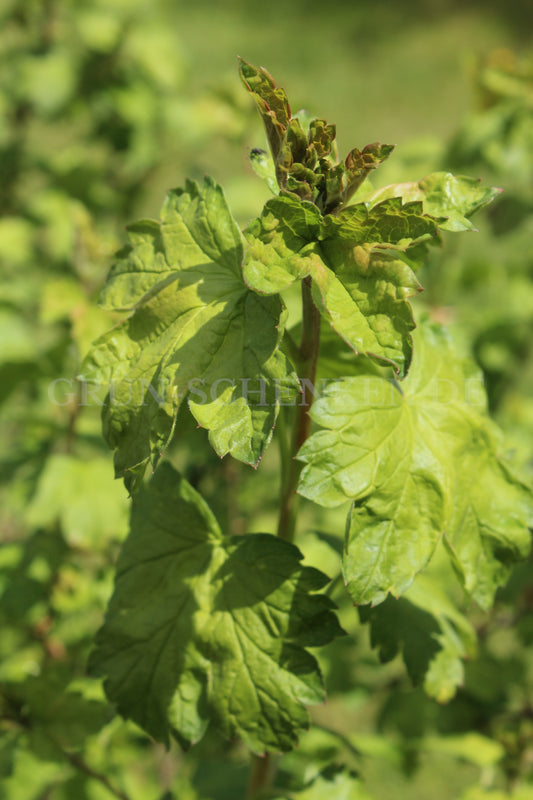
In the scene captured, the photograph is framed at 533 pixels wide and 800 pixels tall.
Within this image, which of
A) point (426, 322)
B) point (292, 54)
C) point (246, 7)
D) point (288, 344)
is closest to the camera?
point (288, 344)

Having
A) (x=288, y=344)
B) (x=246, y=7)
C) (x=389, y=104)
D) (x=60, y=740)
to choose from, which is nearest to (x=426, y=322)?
(x=288, y=344)

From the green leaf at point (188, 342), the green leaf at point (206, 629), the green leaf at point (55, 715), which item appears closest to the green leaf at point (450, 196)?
the green leaf at point (188, 342)

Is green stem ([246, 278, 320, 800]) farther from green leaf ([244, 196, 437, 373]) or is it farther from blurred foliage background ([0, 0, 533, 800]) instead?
blurred foliage background ([0, 0, 533, 800])

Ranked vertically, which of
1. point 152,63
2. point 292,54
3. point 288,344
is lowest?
point 288,344

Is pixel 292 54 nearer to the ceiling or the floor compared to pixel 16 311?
nearer to the ceiling

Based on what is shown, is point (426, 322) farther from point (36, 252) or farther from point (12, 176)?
point (12, 176)

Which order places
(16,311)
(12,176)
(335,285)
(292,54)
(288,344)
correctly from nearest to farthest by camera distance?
(335,285) < (288,344) < (16,311) < (12,176) < (292,54)

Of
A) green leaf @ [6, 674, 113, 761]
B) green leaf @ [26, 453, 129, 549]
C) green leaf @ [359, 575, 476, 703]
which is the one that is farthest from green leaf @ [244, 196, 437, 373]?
green leaf @ [26, 453, 129, 549]

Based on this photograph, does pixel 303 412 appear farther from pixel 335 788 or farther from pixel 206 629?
pixel 335 788

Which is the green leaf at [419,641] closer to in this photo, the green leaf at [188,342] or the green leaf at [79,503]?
the green leaf at [188,342]
